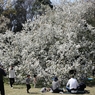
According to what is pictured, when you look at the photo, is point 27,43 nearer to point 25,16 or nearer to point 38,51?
point 38,51

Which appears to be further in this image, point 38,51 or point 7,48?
point 7,48

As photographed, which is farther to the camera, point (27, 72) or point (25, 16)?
point (25, 16)

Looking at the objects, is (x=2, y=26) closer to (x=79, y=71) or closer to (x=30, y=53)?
(x=30, y=53)

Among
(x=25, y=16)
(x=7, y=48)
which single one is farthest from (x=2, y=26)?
(x=25, y=16)

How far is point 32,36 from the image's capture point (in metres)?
19.1

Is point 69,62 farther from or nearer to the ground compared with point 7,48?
nearer to the ground

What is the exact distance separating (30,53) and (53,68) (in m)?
2.59

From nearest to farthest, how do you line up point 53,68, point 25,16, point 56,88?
point 56,88 → point 53,68 → point 25,16

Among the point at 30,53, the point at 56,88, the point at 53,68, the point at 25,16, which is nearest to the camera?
the point at 56,88

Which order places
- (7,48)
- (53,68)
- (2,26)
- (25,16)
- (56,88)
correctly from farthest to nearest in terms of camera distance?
(25,16) → (2,26) → (7,48) → (53,68) → (56,88)

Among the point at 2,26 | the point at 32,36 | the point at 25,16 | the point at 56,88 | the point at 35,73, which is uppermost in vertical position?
the point at 25,16

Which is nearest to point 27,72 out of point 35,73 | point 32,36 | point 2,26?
point 35,73

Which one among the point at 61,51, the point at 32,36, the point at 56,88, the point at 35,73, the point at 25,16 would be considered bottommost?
the point at 56,88

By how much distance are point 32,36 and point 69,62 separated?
4.05 metres
